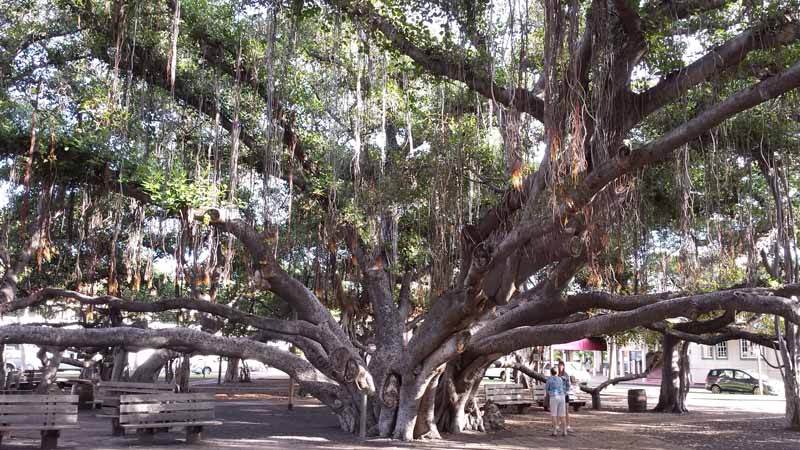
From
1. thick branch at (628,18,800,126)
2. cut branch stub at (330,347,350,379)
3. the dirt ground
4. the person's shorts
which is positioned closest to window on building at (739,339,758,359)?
the dirt ground

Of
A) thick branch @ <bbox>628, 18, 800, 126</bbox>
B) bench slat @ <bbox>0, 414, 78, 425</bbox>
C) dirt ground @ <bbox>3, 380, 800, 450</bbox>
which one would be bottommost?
dirt ground @ <bbox>3, 380, 800, 450</bbox>

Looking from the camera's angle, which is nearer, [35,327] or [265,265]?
[35,327]

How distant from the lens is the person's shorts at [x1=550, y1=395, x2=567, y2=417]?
11.7m

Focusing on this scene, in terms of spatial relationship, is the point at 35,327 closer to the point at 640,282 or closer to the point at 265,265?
the point at 265,265

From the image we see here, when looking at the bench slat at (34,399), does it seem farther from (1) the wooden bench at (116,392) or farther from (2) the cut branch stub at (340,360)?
(2) the cut branch stub at (340,360)

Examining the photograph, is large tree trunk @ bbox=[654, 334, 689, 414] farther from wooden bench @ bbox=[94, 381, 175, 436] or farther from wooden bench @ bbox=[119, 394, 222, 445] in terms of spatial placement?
wooden bench @ bbox=[94, 381, 175, 436]

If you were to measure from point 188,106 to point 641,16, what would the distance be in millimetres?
7824

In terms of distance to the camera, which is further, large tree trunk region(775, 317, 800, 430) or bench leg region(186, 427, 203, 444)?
large tree trunk region(775, 317, 800, 430)

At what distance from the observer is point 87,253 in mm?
16688

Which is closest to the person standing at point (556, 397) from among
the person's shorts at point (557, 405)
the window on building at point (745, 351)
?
the person's shorts at point (557, 405)

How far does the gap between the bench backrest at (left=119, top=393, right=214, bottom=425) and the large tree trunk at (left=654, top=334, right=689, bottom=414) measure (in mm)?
12448

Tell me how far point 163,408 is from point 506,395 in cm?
878

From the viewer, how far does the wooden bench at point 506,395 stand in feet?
48.3

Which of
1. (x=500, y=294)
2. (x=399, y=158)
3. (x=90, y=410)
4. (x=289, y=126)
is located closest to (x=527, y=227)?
(x=500, y=294)
